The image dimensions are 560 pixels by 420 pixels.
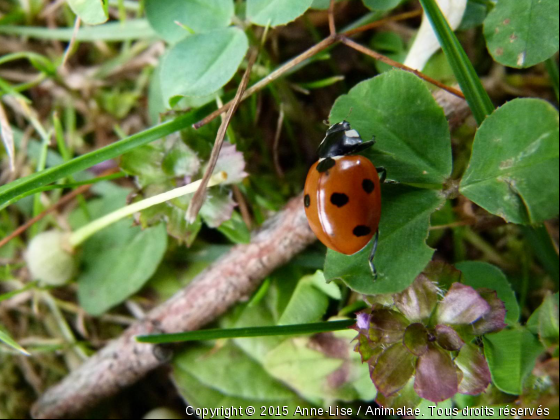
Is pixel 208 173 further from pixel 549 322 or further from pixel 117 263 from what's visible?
pixel 549 322

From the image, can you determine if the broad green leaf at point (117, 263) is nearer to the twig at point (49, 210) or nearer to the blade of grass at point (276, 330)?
the twig at point (49, 210)

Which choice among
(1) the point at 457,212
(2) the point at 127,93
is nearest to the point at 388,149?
(1) the point at 457,212

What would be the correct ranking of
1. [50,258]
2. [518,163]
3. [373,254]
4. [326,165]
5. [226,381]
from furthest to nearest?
[50,258]
[226,381]
[326,165]
[373,254]
[518,163]

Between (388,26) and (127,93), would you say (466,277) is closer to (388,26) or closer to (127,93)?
(388,26)

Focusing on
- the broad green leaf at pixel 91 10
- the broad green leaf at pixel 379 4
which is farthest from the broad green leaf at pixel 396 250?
the broad green leaf at pixel 91 10

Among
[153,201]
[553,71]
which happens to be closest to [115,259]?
[153,201]

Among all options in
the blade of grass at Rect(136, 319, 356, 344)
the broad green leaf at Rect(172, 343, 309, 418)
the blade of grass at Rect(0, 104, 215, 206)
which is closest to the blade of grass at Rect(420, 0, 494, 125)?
Answer: the blade of grass at Rect(136, 319, 356, 344)
